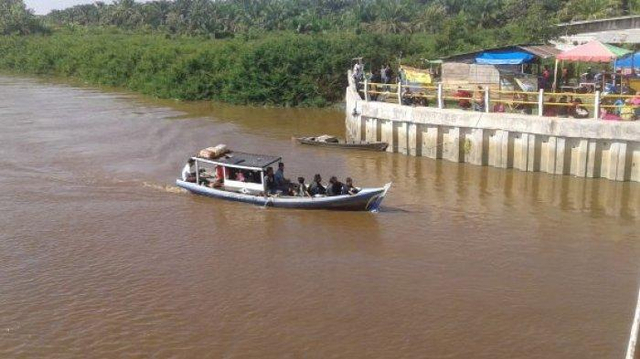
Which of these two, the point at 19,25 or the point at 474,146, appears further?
the point at 19,25

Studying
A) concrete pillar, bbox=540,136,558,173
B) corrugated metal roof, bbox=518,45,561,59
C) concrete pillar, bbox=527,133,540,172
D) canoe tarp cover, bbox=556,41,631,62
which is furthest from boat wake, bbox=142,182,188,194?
corrugated metal roof, bbox=518,45,561,59

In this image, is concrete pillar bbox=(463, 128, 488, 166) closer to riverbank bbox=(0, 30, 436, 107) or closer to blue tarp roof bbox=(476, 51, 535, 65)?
blue tarp roof bbox=(476, 51, 535, 65)

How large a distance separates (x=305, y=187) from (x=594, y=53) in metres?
10.8

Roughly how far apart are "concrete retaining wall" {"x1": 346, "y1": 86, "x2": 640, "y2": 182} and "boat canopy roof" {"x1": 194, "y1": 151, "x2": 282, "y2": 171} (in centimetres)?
697

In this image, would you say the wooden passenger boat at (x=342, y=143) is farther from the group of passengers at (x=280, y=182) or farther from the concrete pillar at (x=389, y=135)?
the group of passengers at (x=280, y=182)

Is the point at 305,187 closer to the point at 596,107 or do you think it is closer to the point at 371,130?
the point at 371,130

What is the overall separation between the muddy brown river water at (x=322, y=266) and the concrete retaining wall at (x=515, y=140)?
0.49 metres

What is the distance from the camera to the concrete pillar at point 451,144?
2359 centimetres

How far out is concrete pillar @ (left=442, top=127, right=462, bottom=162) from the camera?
23594 millimetres

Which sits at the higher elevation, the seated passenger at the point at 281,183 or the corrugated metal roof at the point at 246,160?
the corrugated metal roof at the point at 246,160

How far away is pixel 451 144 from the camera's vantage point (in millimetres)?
23797

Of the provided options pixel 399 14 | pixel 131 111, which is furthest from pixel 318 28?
pixel 131 111

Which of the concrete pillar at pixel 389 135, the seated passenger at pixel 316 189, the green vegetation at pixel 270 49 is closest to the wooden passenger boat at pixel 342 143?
the concrete pillar at pixel 389 135

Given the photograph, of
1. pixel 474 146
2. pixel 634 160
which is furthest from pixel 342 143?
pixel 634 160
